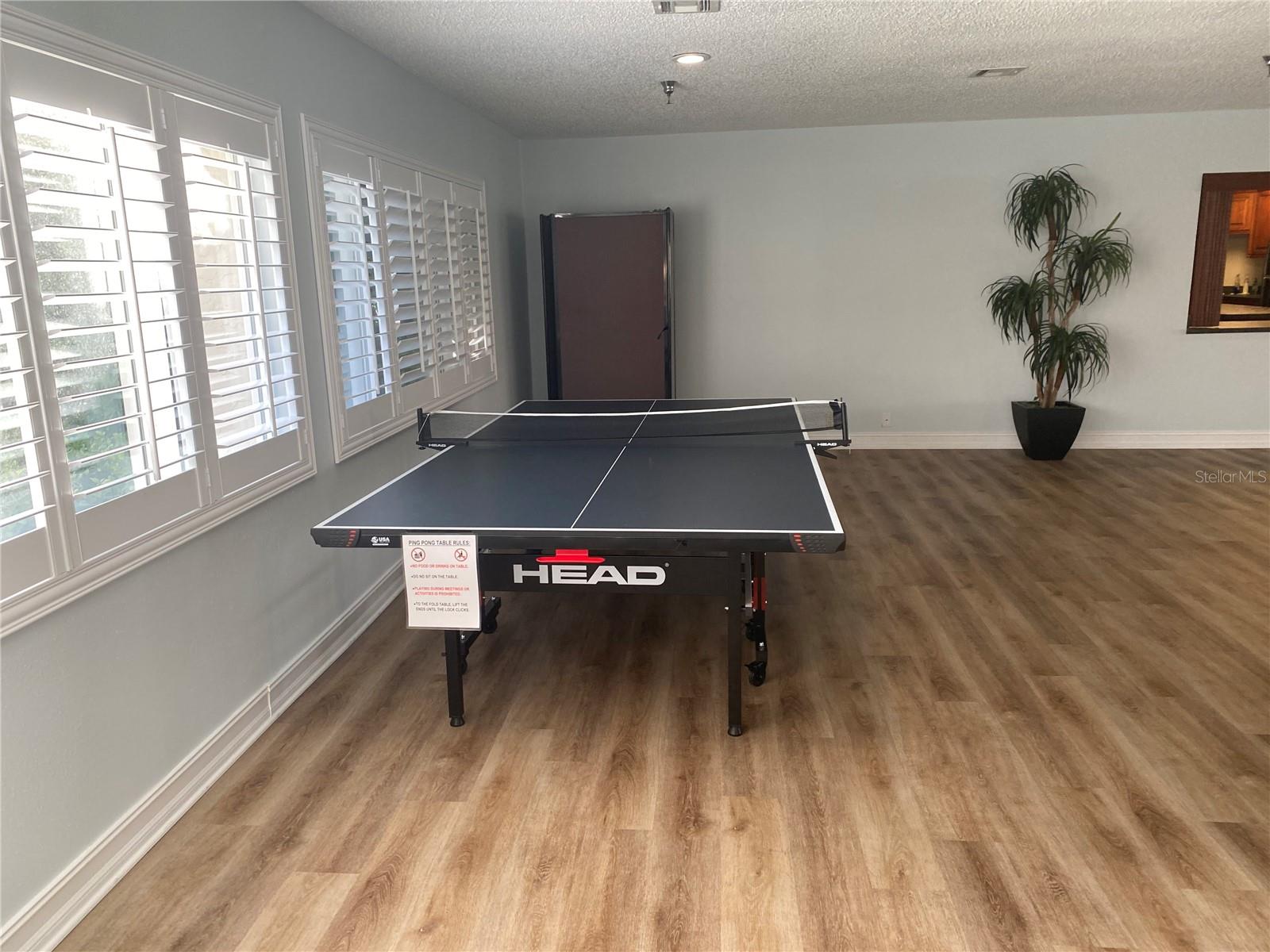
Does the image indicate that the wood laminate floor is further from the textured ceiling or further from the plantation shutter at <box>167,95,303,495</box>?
the textured ceiling

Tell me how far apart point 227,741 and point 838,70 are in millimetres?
4069

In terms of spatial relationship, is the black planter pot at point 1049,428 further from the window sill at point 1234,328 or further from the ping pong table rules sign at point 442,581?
the ping pong table rules sign at point 442,581

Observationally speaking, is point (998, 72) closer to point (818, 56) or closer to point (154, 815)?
point (818, 56)

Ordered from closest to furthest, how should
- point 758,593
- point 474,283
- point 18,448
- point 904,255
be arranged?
point 18,448
point 758,593
point 474,283
point 904,255

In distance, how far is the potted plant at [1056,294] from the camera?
245 inches

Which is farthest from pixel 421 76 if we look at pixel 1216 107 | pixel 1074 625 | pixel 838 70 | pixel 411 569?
pixel 1216 107

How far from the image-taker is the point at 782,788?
8.16ft

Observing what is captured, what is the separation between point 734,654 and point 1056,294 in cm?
492

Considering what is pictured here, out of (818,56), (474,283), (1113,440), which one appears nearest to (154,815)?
(474,283)

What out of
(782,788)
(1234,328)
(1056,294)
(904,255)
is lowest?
(782,788)

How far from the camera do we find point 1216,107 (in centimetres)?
607

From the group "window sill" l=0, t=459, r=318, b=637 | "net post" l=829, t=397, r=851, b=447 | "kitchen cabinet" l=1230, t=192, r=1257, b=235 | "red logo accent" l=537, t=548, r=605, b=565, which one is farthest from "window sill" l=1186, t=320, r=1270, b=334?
"window sill" l=0, t=459, r=318, b=637

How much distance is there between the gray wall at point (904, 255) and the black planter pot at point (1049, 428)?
1.31 feet

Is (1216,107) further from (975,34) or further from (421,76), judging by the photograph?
(421,76)
